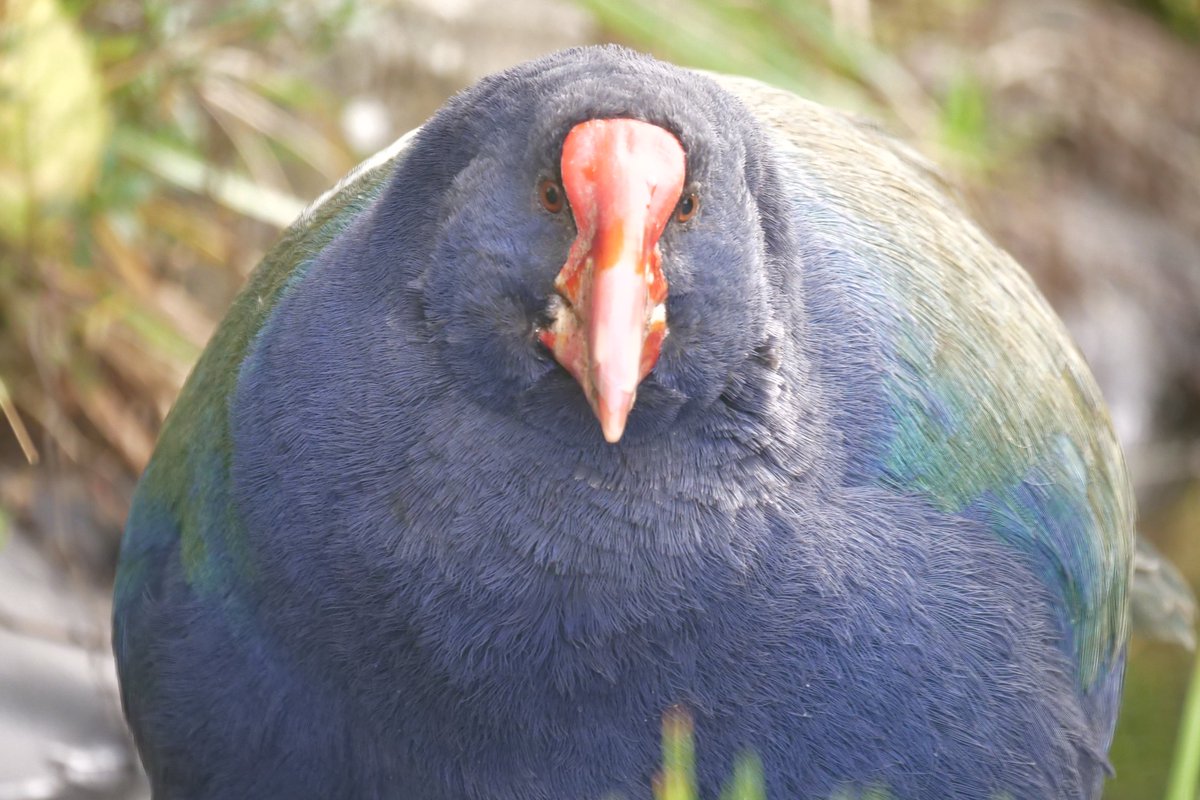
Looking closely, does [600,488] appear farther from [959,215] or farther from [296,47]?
[296,47]

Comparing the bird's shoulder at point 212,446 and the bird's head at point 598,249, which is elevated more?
A: the bird's head at point 598,249

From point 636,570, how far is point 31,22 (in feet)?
7.35

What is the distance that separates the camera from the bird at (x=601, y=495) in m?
1.95

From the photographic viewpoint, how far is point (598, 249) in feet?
6.07

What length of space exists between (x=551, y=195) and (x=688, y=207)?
164mm

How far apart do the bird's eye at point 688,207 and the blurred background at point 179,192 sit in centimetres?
207

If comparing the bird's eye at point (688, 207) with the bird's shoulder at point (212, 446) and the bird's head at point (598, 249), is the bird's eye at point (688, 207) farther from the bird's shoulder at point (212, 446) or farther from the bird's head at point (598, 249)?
the bird's shoulder at point (212, 446)

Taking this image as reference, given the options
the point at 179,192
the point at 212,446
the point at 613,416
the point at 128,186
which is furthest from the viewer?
the point at 179,192

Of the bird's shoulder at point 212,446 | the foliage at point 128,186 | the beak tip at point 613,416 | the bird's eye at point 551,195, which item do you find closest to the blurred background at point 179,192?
the foliage at point 128,186

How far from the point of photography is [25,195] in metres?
3.69

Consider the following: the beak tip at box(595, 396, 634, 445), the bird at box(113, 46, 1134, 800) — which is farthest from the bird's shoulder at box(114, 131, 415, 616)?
the beak tip at box(595, 396, 634, 445)

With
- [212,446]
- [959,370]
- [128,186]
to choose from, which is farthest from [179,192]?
[959,370]

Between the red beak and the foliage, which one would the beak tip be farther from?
the foliage

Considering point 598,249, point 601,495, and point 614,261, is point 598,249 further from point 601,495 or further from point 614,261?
point 601,495
